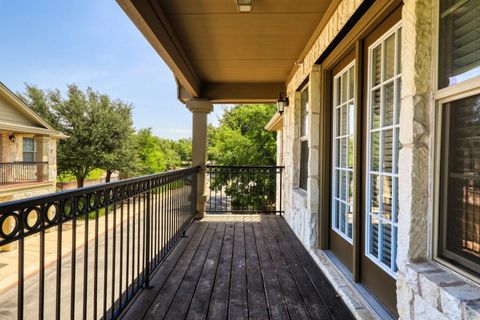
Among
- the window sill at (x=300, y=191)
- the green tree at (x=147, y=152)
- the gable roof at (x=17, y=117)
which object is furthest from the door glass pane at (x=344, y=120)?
the green tree at (x=147, y=152)

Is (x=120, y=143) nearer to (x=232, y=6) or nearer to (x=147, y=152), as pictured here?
(x=147, y=152)

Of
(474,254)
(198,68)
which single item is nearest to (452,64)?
(474,254)

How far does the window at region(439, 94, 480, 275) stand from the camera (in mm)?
1112

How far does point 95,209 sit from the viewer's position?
4.75 ft

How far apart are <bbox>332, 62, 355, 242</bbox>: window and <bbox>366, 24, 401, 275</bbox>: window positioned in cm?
36

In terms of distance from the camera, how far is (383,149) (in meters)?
1.88

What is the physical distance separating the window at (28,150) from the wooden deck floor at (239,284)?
12334 millimetres

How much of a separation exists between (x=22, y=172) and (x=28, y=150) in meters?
1.39

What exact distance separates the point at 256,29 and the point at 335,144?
1425mm

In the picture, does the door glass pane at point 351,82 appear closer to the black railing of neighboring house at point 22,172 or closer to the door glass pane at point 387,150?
the door glass pane at point 387,150

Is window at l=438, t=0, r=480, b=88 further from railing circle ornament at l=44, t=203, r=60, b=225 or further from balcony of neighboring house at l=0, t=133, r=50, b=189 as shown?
balcony of neighboring house at l=0, t=133, r=50, b=189

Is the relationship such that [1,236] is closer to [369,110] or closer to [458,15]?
[458,15]

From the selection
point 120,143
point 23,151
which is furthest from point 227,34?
point 120,143

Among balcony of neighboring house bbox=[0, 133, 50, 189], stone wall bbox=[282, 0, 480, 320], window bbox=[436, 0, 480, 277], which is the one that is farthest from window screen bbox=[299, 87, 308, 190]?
balcony of neighboring house bbox=[0, 133, 50, 189]
